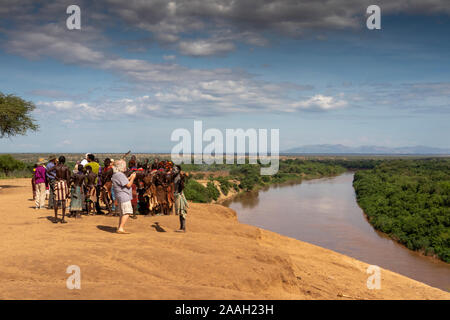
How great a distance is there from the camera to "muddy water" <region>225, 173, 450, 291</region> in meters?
22.2

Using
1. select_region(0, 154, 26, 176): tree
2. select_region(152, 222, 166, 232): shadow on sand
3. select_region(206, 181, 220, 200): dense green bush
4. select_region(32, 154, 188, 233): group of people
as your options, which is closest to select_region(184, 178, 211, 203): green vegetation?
select_region(206, 181, 220, 200): dense green bush

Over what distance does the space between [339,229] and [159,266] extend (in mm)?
26005

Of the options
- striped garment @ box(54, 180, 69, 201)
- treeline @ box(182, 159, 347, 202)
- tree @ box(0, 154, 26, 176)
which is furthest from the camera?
treeline @ box(182, 159, 347, 202)

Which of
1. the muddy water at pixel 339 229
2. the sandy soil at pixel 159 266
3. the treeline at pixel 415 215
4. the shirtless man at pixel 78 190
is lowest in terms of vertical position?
the muddy water at pixel 339 229

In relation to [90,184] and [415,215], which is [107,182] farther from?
[415,215]

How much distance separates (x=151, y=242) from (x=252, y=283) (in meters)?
3.27

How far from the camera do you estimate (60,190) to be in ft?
38.5

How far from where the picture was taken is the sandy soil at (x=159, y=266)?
652 cm

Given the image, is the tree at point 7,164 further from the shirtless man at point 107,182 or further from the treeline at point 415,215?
the treeline at point 415,215

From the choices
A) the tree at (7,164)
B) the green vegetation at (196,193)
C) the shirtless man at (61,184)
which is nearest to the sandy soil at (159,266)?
the shirtless man at (61,184)

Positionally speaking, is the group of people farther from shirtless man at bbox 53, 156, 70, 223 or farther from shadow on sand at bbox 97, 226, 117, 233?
shadow on sand at bbox 97, 226, 117, 233

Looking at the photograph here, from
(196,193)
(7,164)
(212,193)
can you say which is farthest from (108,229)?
(212,193)

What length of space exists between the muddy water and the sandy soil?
381 inches
